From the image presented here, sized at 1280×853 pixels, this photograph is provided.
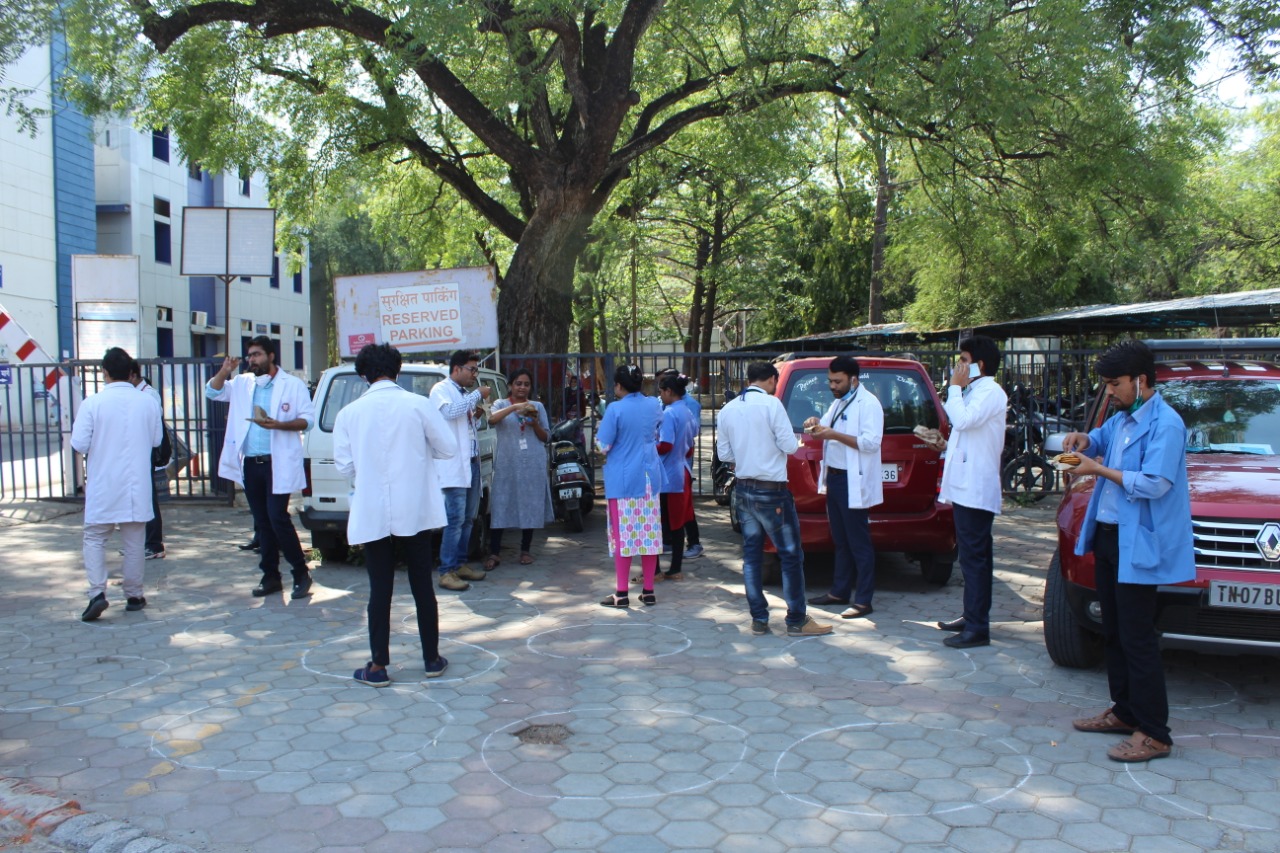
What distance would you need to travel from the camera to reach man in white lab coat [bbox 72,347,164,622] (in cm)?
663

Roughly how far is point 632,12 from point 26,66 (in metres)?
19.2

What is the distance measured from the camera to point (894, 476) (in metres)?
7.38

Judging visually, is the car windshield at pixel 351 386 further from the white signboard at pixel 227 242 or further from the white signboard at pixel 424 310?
the white signboard at pixel 227 242

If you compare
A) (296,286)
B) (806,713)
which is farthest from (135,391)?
(296,286)

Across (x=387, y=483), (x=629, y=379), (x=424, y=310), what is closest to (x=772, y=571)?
(x=629, y=379)

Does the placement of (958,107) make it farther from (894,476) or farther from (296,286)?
(296,286)

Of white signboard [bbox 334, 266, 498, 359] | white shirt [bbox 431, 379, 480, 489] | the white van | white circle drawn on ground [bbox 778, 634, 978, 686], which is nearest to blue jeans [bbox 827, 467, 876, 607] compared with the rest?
white circle drawn on ground [bbox 778, 634, 978, 686]

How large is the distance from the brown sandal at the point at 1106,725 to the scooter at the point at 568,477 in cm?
601

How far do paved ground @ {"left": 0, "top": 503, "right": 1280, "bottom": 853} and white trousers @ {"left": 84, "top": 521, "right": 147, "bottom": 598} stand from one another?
8.9 inches

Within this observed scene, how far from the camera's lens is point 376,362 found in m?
5.44

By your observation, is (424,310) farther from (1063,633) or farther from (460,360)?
(1063,633)

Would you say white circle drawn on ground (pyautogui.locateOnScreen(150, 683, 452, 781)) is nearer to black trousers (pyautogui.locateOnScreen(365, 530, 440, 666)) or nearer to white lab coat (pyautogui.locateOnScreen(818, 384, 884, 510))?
black trousers (pyautogui.locateOnScreen(365, 530, 440, 666))

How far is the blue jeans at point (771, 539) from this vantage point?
243 inches

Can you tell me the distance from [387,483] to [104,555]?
109 inches
